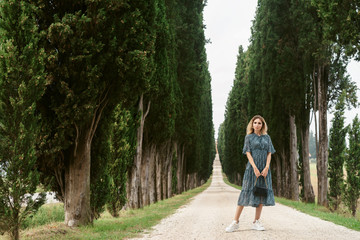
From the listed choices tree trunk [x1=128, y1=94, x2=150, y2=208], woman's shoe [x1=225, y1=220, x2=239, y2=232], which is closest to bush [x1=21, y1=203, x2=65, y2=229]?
tree trunk [x1=128, y1=94, x2=150, y2=208]

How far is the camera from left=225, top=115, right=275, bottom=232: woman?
6.12 m

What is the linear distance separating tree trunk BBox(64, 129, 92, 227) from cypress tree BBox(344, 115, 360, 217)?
1040 cm

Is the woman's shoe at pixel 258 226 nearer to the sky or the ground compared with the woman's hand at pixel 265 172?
nearer to the ground

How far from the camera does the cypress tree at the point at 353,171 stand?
13414 millimetres

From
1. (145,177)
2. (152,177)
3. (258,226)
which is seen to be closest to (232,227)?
(258,226)

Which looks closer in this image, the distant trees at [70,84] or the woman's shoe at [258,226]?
the distant trees at [70,84]

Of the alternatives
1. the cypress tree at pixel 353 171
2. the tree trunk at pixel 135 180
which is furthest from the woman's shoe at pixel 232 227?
the cypress tree at pixel 353 171

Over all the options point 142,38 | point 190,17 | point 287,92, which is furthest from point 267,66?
point 142,38

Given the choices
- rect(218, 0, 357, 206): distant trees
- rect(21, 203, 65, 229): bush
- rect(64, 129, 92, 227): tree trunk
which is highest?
rect(218, 0, 357, 206): distant trees

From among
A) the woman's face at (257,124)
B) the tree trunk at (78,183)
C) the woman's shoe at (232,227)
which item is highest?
the woman's face at (257,124)

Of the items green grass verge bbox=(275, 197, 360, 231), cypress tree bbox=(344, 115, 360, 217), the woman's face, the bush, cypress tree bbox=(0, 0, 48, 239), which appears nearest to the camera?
cypress tree bbox=(0, 0, 48, 239)

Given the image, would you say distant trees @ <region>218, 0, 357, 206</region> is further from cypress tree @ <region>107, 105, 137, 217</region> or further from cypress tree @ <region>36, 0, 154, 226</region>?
cypress tree @ <region>107, 105, 137, 217</region>

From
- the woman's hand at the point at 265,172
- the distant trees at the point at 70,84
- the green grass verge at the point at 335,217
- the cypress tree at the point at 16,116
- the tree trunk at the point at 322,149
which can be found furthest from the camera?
the tree trunk at the point at 322,149

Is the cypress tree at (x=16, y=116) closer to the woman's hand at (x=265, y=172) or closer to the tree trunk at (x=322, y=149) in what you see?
the woman's hand at (x=265, y=172)
